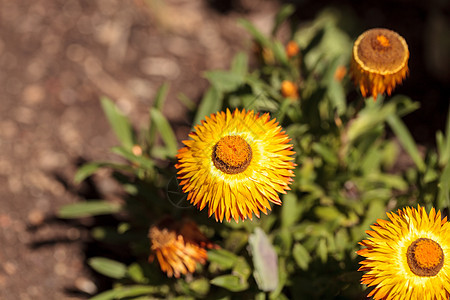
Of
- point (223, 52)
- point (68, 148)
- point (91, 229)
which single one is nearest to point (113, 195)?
point (91, 229)

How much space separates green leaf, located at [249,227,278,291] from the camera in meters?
2.09

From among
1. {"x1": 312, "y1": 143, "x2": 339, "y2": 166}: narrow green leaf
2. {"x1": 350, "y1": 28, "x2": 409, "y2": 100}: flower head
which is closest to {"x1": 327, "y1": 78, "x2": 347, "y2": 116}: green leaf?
{"x1": 312, "y1": 143, "x2": 339, "y2": 166}: narrow green leaf

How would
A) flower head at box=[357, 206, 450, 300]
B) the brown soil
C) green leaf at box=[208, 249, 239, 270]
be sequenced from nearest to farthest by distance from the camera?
flower head at box=[357, 206, 450, 300] → green leaf at box=[208, 249, 239, 270] → the brown soil

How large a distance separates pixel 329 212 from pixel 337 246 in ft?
0.71

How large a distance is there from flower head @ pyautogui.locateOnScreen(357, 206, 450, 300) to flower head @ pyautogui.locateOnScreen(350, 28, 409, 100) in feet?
1.88

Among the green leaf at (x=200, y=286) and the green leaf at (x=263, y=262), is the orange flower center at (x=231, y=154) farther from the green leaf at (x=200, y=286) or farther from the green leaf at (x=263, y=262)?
the green leaf at (x=200, y=286)

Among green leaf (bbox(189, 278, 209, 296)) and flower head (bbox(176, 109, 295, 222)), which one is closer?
flower head (bbox(176, 109, 295, 222))

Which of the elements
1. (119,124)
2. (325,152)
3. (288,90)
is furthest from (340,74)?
(119,124)

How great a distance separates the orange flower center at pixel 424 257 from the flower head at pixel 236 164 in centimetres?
49

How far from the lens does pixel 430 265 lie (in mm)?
1663

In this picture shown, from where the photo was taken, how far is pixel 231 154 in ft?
5.67

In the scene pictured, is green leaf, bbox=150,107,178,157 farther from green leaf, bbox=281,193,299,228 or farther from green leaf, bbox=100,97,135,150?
green leaf, bbox=281,193,299,228

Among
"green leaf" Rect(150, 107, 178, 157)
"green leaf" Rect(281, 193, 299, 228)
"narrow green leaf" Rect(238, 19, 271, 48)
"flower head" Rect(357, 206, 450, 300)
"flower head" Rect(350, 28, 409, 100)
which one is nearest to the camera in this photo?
"flower head" Rect(357, 206, 450, 300)

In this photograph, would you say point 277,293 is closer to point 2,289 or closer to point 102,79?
point 2,289
